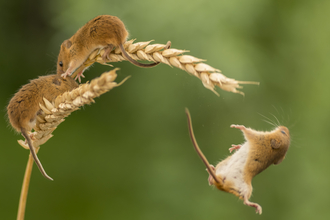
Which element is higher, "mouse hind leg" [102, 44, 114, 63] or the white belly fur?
"mouse hind leg" [102, 44, 114, 63]

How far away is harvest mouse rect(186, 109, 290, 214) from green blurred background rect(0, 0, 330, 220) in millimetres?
1329

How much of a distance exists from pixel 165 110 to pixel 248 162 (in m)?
1.56

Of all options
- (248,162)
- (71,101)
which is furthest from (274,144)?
(71,101)

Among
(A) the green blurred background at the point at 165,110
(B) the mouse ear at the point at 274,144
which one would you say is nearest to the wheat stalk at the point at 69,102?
(B) the mouse ear at the point at 274,144

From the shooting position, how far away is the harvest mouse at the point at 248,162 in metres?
0.62

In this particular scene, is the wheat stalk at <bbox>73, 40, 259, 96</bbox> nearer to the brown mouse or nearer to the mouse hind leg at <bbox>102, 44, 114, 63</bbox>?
the mouse hind leg at <bbox>102, 44, 114, 63</bbox>

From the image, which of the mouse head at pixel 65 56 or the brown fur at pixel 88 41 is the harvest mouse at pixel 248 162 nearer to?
the brown fur at pixel 88 41

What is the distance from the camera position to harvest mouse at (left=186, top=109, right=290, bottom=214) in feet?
2.03

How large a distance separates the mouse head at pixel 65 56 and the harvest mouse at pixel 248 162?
2.32 feet

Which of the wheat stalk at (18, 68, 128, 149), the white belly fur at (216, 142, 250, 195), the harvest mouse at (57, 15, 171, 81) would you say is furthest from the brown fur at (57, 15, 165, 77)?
the white belly fur at (216, 142, 250, 195)

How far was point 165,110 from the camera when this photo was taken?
218 centimetres

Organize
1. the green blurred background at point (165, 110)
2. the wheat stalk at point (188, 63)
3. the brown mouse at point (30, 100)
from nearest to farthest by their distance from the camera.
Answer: the wheat stalk at point (188, 63)
the brown mouse at point (30, 100)
the green blurred background at point (165, 110)

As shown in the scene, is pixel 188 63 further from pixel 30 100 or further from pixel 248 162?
pixel 30 100

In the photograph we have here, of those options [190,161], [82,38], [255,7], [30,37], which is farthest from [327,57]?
[30,37]
